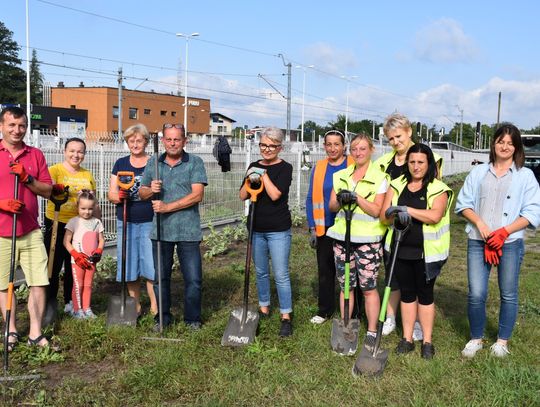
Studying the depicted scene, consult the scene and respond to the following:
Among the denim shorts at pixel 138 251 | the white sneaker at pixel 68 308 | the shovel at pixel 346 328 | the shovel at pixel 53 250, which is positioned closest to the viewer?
the shovel at pixel 346 328

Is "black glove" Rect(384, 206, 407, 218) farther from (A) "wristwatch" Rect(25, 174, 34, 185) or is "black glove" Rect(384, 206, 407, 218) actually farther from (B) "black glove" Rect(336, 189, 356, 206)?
(A) "wristwatch" Rect(25, 174, 34, 185)

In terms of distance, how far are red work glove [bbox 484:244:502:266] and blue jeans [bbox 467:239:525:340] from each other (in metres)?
0.05

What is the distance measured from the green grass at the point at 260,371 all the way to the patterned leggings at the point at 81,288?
25 centimetres

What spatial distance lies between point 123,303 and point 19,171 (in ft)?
5.15

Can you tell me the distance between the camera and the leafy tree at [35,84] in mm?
80438

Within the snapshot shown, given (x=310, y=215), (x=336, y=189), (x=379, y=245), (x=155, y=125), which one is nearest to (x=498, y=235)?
(x=379, y=245)

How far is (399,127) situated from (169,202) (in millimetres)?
2107

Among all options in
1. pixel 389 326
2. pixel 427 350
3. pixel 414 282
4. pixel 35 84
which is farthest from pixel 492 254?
pixel 35 84

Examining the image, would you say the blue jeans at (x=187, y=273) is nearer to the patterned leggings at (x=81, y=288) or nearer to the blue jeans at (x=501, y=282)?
the patterned leggings at (x=81, y=288)

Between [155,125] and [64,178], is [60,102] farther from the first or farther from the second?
[64,178]

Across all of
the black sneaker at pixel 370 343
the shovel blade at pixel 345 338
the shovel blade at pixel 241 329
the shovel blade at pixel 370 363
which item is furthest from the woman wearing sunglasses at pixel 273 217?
the shovel blade at pixel 370 363

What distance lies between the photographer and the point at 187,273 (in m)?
5.11

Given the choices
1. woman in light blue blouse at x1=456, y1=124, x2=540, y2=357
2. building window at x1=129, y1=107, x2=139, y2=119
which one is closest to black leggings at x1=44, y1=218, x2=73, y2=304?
woman in light blue blouse at x1=456, y1=124, x2=540, y2=357

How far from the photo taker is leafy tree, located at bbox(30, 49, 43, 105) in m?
80.4
